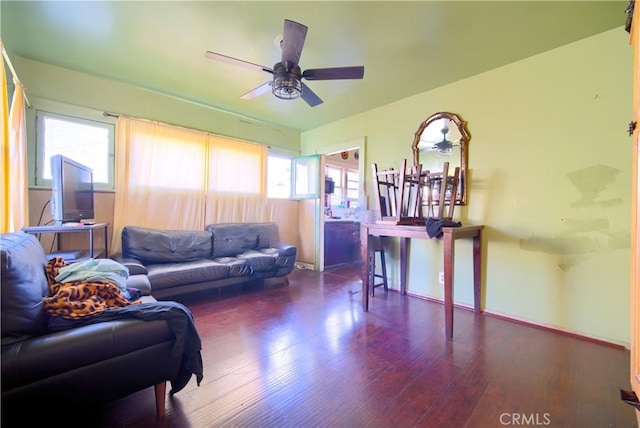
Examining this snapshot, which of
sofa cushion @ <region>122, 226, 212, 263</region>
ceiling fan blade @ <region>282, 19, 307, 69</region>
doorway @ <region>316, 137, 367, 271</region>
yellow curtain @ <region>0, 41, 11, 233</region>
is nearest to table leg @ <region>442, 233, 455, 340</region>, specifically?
doorway @ <region>316, 137, 367, 271</region>

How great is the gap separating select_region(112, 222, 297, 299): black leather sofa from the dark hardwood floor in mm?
488

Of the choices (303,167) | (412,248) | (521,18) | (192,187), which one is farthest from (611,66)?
(192,187)

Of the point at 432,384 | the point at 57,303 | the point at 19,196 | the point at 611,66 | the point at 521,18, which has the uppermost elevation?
the point at 521,18

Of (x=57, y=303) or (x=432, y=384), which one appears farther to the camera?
(x=432, y=384)

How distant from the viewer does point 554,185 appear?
2.35 m

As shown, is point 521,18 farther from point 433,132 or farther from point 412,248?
point 412,248

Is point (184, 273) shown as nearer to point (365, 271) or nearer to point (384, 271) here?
point (365, 271)

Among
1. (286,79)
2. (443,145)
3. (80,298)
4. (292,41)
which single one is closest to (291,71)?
(286,79)

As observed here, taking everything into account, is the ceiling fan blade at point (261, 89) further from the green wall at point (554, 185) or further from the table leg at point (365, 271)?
the green wall at point (554, 185)

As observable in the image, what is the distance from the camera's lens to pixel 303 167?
4691mm

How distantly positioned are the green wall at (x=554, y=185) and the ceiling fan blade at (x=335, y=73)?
144cm

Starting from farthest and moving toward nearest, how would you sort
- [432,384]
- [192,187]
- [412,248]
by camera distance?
1. [192,187]
2. [412,248]
3. [432,384]

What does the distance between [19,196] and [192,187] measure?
64.1 inches

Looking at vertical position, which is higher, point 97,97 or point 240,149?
point 97,97
